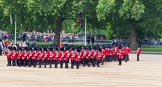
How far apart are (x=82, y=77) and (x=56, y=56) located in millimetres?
7521

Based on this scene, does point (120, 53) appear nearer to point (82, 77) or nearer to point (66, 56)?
point (66, 56)

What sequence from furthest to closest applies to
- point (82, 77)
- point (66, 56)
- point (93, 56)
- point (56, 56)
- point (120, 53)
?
point (120, 53)
point (93, 56)
point (56, 56)
point (66, 56)
point (82, 77)

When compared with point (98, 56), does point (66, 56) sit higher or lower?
higher

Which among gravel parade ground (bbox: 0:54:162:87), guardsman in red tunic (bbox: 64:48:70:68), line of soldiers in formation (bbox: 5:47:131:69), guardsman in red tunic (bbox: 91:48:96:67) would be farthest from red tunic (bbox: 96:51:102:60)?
guardsman in red tunic (bbox: 64:48:70:68)

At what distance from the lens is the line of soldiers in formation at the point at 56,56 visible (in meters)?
40.6

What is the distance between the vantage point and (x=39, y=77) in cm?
3366

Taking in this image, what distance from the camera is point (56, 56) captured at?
41.0 meters

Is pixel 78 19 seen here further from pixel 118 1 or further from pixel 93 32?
pixel 93 32

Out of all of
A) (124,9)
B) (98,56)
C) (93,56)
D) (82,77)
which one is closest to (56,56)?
→ (93,56)

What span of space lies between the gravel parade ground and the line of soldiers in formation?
764 mm

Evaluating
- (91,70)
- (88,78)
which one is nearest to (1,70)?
(91,70)

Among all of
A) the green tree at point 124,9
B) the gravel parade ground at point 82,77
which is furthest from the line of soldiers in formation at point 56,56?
the green tree at point 124,9

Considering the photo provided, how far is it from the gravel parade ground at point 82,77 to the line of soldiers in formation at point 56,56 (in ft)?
2.51

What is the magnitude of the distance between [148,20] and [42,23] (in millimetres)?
12824
